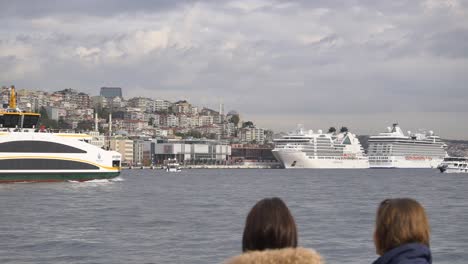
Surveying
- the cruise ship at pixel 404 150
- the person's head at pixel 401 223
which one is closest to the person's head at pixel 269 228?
the person's head at pixel 401 223

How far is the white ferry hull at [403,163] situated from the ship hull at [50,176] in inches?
3520

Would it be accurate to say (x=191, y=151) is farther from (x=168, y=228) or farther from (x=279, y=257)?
(x=279, y=257)

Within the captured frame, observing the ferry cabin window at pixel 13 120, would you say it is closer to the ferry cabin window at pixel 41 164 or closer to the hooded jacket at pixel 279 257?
the ferry cabin window at pixel 41 164

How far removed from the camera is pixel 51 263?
14484mm

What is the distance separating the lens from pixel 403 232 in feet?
10.5

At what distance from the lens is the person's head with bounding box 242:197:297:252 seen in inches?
114

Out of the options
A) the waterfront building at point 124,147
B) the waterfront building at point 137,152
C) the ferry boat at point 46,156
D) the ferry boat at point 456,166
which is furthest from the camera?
the waterfront building at point 137,152

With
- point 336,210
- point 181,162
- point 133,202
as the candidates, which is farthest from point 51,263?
point 181,162

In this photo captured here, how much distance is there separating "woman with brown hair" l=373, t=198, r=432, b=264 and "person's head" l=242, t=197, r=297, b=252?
457 millimetres

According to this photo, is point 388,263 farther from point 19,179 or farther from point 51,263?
point 19,179

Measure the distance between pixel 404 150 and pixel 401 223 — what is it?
130012 mm

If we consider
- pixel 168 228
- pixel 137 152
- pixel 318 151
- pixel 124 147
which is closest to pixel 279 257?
pixel 168 228

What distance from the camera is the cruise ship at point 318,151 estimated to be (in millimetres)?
119500

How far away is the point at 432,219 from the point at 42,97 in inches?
6865
